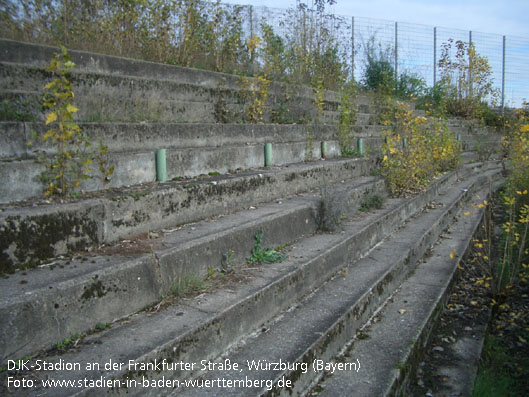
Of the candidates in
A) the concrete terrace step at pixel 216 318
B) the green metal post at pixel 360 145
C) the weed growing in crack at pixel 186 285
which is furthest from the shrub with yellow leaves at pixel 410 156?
the weed growing in crack at pixel 186 285

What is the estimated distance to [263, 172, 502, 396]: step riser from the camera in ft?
8.46

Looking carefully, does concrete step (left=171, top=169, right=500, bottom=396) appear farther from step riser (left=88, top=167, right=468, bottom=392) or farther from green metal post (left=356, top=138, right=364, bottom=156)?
green metal post (left=356, top=138, right=364, bottom=156)

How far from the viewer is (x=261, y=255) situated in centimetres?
375

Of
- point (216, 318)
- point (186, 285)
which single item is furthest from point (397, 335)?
point (186, 285)

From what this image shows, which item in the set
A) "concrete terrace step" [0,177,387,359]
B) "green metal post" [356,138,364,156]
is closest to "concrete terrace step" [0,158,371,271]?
"concrete terrace step" [0,177,387,359]

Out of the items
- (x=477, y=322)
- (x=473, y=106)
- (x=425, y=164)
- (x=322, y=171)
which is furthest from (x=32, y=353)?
(x=473, y=106)

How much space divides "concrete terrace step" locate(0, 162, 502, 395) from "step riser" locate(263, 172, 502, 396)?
0.45 metres

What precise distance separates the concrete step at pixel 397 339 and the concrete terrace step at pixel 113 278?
1.13 metres

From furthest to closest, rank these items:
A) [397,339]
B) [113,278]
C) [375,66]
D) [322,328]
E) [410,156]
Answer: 1. [375,66]
2. [410,156]
3. [397,339]
4. [322,328]
5. [113,278]

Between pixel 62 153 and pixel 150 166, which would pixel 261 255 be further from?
pixel 62 153

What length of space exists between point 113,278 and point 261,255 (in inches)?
57.2

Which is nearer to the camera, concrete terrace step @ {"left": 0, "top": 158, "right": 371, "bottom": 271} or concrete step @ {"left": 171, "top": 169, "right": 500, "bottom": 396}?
concrete step @ {"left": 171, "top": 169, "right": 500, "bottom": 396}

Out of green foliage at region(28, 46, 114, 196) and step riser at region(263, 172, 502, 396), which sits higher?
green foliage at region(28, 46, 114, 196)

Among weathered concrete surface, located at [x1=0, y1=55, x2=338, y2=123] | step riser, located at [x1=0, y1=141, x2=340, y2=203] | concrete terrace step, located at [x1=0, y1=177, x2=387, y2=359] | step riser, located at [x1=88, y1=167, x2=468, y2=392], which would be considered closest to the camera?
concrete terrace step, located at [x1=0, y1=177, x2=387, y2=359]
